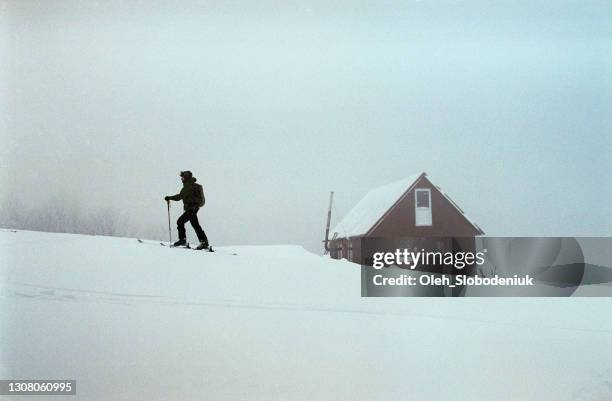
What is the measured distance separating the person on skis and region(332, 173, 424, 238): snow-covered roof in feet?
5.44

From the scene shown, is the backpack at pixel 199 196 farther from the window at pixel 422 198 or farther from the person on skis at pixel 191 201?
the window at pixel 422 198

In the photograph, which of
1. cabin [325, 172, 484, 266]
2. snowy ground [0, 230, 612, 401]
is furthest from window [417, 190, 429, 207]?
snowy ground [0, 230, 612, 401]

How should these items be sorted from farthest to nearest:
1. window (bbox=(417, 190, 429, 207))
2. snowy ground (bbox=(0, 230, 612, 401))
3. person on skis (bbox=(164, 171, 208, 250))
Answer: window (bbox=(417, 190, 429, 207)) < person on skis (bbox=(164, 171, 208, 250)) < snowy ground (bbox=(0, 230, 612, 401))

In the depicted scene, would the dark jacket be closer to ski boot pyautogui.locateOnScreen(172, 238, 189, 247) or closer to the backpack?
the backpack

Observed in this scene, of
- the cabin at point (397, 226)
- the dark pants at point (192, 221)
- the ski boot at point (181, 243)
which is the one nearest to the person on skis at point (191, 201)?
the dark pants at point (192, 221)

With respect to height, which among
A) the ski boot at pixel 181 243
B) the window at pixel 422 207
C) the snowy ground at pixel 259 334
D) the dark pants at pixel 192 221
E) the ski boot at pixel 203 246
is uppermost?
the window at pixel 422 207

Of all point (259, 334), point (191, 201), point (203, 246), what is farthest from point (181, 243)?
point (259, 334)

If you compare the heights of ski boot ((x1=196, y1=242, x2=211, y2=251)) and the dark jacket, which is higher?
the dark jacket

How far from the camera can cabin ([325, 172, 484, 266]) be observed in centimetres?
592

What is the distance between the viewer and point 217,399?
4996mm

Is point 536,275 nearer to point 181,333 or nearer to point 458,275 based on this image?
point 458,275

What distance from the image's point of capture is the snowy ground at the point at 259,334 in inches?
198

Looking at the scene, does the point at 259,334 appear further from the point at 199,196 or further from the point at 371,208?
the point at 371,208

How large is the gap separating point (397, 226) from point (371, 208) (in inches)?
17.8
